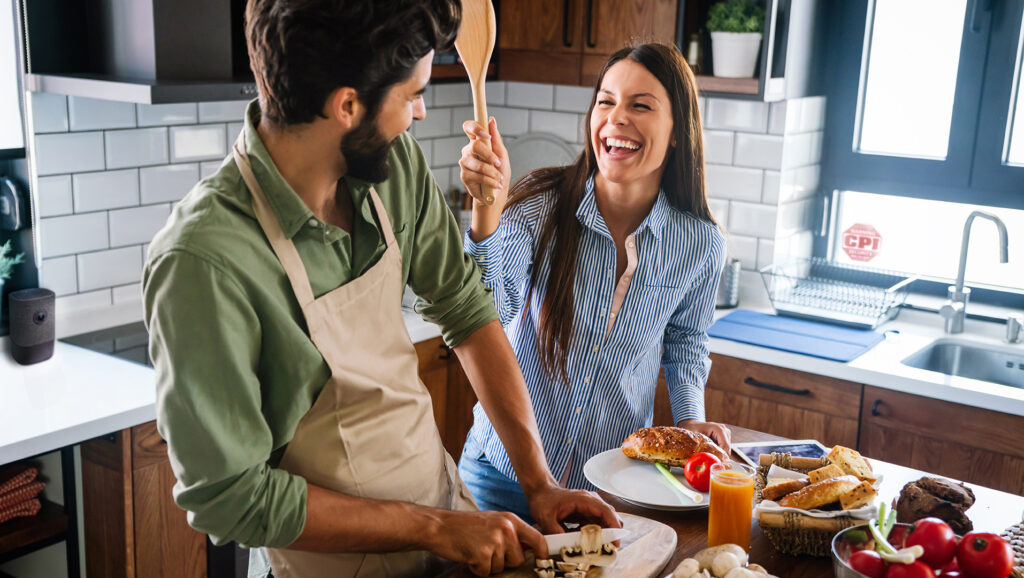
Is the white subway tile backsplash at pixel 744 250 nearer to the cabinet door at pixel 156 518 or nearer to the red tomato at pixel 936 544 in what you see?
the cabinet door at pixel 156 518

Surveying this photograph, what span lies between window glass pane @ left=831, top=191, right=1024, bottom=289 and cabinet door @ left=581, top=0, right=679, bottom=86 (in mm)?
1041

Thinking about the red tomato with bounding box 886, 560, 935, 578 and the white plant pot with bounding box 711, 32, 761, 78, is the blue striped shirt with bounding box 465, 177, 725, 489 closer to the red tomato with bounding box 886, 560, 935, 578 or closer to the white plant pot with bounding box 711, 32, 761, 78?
the red tomato with bounding box 886, 560, 935, 578

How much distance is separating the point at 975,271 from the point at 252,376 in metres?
3.02

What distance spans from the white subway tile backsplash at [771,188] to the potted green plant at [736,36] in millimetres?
405

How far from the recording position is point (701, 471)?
1681 mm

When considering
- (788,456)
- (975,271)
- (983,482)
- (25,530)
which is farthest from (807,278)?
(25,530)

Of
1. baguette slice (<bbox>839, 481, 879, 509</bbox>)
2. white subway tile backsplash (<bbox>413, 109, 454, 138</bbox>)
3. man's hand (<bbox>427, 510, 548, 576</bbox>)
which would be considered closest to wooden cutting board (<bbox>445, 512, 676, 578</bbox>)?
man's hand (<bbox>427, 510, 548, 576</bbox>)

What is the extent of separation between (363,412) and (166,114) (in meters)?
1.84

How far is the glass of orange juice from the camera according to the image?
4.88 feet

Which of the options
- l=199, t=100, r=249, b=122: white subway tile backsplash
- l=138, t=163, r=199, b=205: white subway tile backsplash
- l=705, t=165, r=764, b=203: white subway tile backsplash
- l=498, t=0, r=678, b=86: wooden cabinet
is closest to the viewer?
l=138, t=163, r=199, b=205: white subway tile backsplash

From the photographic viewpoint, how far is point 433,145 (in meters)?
3.90

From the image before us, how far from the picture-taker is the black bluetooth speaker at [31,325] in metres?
2.46

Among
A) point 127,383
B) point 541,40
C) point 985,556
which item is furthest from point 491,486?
point 541,40

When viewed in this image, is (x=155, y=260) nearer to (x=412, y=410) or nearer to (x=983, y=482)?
(x=412, y=410)
